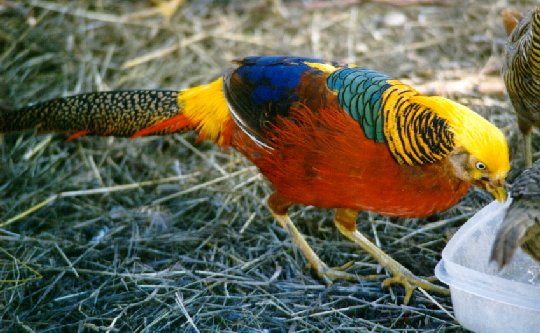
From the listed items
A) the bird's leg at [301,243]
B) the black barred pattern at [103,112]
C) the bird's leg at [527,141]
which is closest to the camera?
the bird's leg at [301,243]

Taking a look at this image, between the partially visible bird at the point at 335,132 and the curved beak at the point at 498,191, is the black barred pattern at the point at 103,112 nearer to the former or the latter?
→ the partially visible bird at the point at 335,132

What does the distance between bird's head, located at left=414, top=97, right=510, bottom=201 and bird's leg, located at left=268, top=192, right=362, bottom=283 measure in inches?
36.8

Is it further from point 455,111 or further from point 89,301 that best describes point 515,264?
point 89,301

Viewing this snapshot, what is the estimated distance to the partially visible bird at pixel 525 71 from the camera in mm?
3334

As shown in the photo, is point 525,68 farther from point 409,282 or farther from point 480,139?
point 409,282

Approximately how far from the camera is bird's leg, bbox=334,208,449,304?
333 cm

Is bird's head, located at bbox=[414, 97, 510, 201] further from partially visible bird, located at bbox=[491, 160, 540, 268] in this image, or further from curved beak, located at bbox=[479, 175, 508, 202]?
partially visible bird, located at bbox=[491, 160, 540, 268]

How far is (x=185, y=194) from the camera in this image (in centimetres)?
423

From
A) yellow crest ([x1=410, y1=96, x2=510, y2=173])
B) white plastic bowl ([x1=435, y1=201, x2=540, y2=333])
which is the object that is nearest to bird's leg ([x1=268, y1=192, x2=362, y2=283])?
white plastic bowl ([x1=435, y1=201, x2=540, y2=333])

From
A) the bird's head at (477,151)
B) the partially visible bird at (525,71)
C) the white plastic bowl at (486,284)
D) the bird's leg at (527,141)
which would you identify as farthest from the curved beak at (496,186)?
the bird's leg at (527,141)

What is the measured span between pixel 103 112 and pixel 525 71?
2.21m

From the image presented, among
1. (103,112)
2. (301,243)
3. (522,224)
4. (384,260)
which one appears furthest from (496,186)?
(103,112)

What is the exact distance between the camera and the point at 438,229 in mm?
3756

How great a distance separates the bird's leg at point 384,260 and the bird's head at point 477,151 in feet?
2.27
